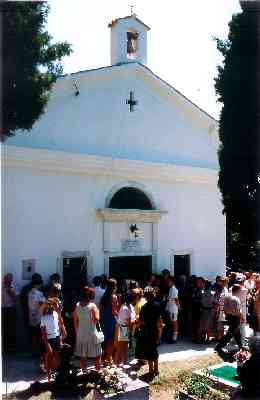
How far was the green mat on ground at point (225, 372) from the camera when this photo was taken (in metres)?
7.10

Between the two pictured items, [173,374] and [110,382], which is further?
[173,374]

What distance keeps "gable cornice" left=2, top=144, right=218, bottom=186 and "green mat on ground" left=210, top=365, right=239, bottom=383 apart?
5.88 meters

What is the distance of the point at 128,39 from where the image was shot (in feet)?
42.1

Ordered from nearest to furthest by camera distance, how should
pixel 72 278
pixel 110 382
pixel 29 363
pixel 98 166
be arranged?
pixel 110 382 < pixel 29 363 < pixel 72 278 < pixel 98 166

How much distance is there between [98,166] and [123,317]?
4.57 meters

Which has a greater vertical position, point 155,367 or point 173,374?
point 155,367

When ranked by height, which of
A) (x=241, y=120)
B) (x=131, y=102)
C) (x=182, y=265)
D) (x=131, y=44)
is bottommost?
(x=182, y=265)

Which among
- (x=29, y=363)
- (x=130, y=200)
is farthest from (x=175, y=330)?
(x=130, y=200)

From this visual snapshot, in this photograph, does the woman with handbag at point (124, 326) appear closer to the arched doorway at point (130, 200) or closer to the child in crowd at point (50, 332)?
the child in crowd at point (50, 332)

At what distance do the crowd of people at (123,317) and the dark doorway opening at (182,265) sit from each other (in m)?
1.00

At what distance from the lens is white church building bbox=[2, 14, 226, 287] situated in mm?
Result: 10250

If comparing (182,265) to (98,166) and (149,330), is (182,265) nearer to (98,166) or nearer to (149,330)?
(98,166)

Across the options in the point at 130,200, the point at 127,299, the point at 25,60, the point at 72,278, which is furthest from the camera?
the point at 130,200

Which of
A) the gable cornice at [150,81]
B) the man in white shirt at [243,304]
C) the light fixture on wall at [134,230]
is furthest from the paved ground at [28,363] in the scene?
the gable cornice at [150,81]
